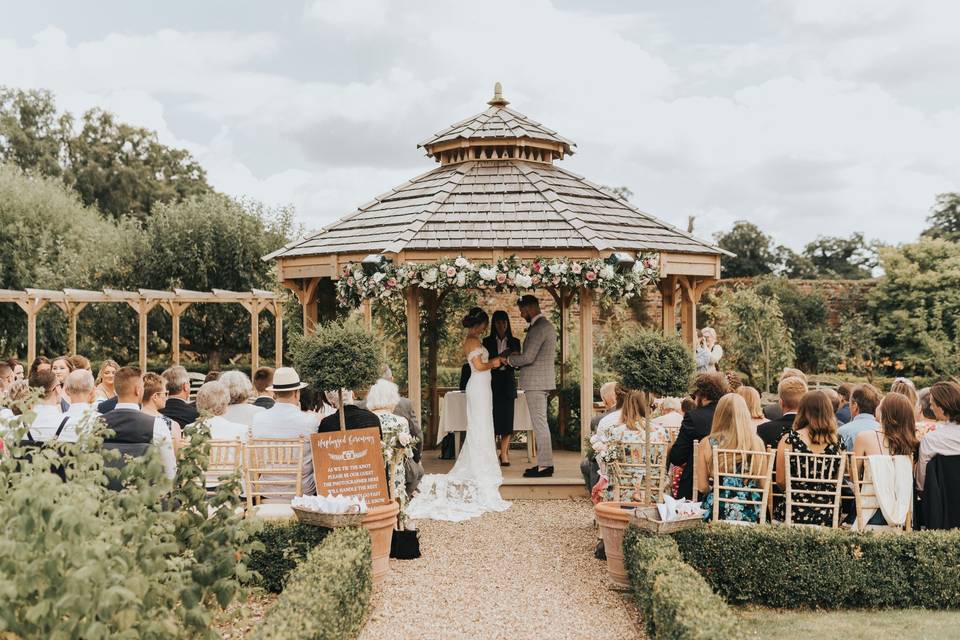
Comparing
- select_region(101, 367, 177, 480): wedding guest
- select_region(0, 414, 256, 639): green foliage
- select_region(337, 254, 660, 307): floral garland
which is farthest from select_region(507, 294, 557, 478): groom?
select_region(0, 414, 256, 639): green foliage

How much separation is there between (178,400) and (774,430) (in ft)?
16.3

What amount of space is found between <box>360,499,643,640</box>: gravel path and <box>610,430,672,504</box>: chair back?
2.27ft

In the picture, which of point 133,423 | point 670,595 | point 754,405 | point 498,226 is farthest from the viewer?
point 498,226

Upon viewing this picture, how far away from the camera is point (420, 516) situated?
9.20 m

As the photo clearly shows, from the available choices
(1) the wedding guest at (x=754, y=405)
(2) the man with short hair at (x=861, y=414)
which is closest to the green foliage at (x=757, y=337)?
(2) the man with short hair at (x=861, y=414)

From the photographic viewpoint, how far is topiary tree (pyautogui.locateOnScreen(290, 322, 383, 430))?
6.87 meters

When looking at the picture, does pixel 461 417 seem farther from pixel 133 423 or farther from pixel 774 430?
pixel 133 423

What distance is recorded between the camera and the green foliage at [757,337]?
21250 millimetres

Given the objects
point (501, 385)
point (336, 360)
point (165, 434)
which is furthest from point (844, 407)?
point (165, 434)

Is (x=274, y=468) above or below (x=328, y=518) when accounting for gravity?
above

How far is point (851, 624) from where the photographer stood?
5.70 m

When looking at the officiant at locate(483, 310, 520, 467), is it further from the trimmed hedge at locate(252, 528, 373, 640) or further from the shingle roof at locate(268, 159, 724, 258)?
the trimmed hedge at locate(252, 528, 373, 640)

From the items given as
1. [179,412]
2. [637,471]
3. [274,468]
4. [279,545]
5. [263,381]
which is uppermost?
[263,381]

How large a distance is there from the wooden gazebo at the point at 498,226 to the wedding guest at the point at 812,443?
11.4 feet
